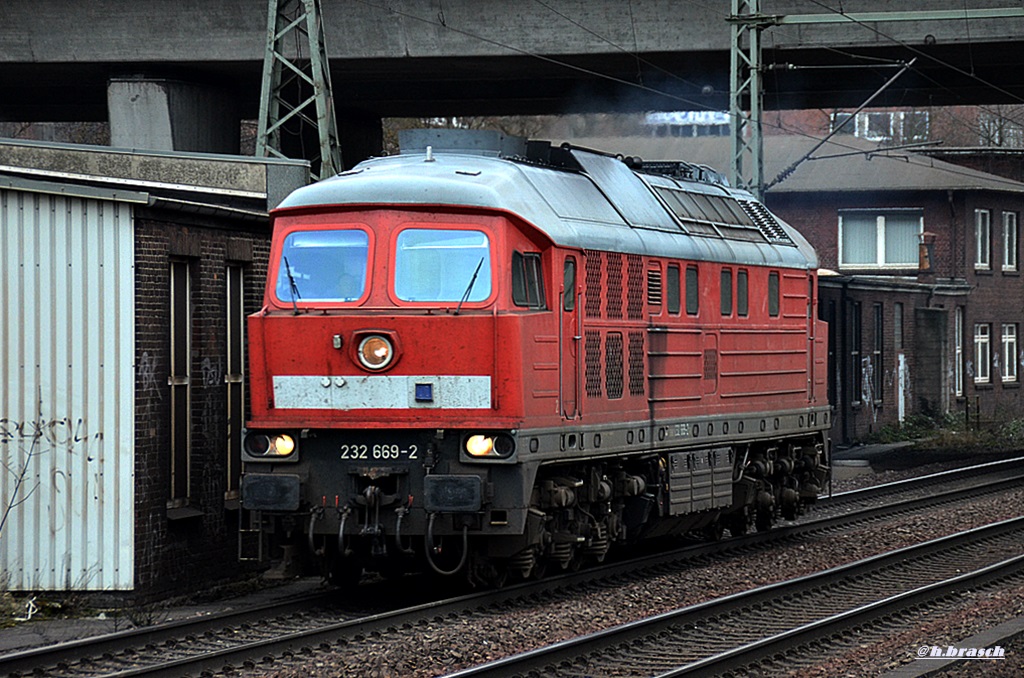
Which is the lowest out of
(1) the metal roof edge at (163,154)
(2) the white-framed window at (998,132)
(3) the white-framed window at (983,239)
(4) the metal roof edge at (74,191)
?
Result: (4) the metal roof edge at (74,191)

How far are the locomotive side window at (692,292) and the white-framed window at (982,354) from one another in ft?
110

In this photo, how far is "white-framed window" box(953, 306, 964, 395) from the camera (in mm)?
46531

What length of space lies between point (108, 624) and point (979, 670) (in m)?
6.25

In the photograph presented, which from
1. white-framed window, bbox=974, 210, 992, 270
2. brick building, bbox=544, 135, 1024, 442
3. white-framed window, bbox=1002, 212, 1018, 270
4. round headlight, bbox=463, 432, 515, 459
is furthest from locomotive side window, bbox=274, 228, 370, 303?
white-framed window, bbox=1002, 212, 1018, 270

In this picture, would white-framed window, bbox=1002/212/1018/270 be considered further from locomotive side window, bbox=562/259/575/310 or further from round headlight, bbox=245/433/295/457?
round headlight, bbox=245/433/295/457

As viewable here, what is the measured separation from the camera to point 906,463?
104ft

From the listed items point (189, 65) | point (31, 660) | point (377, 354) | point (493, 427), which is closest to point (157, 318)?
point (377, 354)

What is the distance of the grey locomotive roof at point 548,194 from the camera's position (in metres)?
13.0

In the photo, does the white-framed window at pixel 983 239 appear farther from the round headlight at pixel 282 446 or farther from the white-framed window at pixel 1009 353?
the round headlight at pixel 282 446

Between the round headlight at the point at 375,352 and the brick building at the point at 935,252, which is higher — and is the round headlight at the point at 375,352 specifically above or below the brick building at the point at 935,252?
below

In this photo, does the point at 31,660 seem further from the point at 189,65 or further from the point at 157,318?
the point at 189,65

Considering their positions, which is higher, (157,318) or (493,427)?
(157,318)

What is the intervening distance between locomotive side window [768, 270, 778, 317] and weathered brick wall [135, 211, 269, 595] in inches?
224

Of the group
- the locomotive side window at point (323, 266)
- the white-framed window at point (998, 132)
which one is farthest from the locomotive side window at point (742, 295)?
the white-framed window at point (998, 132)
